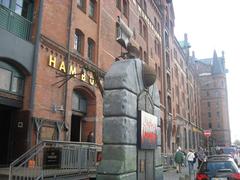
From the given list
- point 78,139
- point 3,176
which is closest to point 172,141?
point 78,139

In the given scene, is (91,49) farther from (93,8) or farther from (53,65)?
(53,65)

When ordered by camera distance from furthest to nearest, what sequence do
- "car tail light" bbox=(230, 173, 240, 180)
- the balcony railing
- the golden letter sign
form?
the golden letter sign, the balcony railing, "car tail light" bbox=(230, 173, 240, 180)

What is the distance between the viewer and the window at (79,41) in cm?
1783

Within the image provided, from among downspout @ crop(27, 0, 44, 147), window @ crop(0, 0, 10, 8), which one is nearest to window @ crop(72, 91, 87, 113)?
downspout @ crop(27, 0, 44, 147)

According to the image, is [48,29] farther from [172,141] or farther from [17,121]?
[172,141]

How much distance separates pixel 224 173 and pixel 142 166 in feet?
12.5

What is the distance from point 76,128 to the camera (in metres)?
18.4

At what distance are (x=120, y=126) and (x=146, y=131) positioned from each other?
4.66 feet

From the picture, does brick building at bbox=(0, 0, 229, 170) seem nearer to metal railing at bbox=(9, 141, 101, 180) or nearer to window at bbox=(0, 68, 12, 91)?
window at bbox=(0, 68, 12, 91)

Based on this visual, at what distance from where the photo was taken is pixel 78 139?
18.4 metres

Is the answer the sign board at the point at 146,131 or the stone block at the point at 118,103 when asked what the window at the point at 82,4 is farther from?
the stone block at the point at 118,103

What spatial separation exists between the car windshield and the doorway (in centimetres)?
920

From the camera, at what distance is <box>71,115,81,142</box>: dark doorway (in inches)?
718

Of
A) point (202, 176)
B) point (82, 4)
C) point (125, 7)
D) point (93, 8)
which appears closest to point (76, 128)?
point (82, 4)
